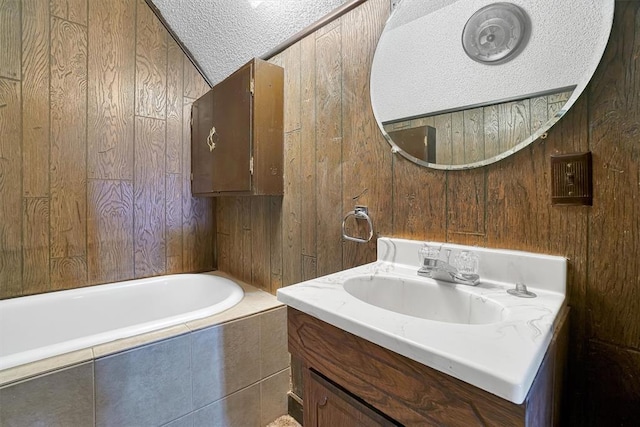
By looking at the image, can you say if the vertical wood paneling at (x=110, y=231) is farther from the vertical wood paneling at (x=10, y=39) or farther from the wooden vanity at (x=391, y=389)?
the wooden vanity at (x=391, y=389)

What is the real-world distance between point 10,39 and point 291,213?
178 cm

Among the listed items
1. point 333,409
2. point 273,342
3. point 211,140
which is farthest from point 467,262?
point 211,140

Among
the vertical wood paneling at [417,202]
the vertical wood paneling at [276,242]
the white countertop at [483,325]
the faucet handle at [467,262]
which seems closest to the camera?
the white countertop at [483,325]

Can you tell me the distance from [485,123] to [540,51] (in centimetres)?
22

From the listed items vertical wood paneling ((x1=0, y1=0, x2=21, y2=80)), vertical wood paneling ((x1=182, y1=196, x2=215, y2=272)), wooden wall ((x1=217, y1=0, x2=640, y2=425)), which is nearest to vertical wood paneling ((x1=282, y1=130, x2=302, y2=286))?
wooden wall ((x1=217, y1=0, x2=640, y2=425))

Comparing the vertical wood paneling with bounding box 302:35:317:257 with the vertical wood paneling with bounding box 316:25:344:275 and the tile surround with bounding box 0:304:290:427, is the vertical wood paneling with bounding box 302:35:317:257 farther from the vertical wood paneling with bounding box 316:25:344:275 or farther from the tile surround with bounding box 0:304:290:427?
the tile surround with bounding box 0:304:290:427

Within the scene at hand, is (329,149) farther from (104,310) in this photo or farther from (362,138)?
(104,310)

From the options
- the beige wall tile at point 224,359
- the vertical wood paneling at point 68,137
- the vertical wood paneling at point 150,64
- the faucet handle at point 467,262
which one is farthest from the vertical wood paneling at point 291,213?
the vertical wood paneling at point 68,137

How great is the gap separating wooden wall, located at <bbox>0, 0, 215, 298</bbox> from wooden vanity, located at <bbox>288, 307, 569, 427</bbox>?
1689 mm

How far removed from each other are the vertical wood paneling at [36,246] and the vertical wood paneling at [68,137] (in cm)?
4

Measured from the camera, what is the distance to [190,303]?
2.09 m

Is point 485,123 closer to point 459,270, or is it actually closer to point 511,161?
point 511,161

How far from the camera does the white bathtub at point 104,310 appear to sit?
1281mm

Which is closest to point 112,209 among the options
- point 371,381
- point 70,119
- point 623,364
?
point 70,119
